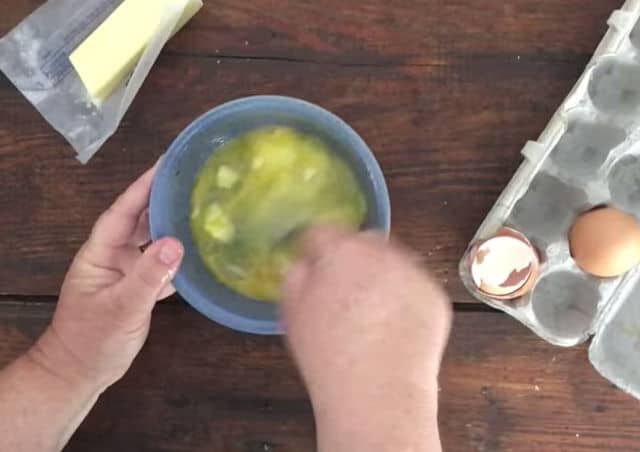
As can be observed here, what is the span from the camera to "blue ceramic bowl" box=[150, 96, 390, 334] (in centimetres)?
69

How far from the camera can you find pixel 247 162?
0.74 meters

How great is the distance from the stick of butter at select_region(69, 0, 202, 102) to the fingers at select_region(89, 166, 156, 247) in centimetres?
13

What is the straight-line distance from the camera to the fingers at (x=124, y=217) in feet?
2.43

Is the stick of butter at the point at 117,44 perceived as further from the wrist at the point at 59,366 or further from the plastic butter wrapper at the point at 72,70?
the wrist at the point at 59,366

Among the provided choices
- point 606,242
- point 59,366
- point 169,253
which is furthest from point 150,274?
point 606,242

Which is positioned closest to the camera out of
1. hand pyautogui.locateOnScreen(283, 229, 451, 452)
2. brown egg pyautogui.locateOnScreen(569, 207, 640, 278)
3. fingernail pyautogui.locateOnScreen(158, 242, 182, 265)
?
hand pyautogui.locateOnScreen(283, 229, 451, 452)

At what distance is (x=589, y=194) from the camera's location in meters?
0.81

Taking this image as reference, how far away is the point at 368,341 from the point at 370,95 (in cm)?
37

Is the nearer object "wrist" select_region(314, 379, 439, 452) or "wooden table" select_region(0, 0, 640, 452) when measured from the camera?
"wrist" select_region(314, 379, 439, 452)

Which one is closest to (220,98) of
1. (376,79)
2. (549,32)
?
(376,79)

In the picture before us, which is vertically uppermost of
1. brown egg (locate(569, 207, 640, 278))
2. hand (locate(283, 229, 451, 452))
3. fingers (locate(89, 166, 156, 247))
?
hand (locate(283, 229, 451, 452))

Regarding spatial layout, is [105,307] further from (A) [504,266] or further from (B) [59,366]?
(A) [504,266]

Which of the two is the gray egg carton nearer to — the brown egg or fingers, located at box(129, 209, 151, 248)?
the brown egg

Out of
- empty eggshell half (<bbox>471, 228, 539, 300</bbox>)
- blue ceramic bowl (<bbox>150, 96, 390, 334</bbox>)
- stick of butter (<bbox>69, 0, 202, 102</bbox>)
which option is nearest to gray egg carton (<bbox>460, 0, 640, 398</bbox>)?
empty eggshell half (<bbox>471, 228, 539, 300</bbox>)
